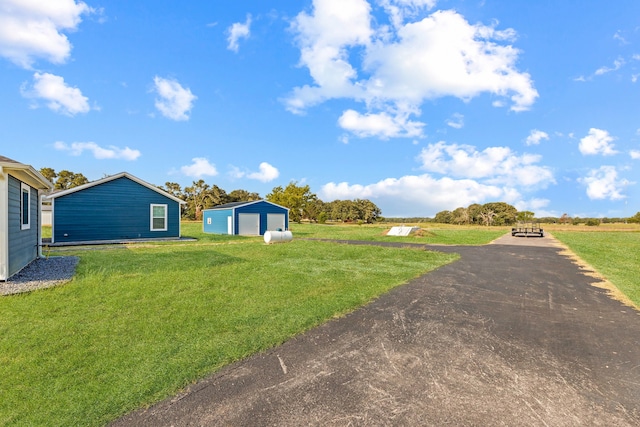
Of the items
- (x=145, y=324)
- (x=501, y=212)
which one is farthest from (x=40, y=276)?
(x=501, y=212)

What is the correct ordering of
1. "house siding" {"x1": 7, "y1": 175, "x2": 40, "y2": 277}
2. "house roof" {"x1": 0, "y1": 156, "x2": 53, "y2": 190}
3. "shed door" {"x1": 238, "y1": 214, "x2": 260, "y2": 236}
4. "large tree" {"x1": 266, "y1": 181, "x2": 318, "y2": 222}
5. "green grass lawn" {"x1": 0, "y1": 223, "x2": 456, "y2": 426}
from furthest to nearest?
"large tree" {"x1": 266, "y1": 181, "x2": 318, "y2": 222} < "shed door" {"x1": 238, "y1": 214, "x2": 260, "y2": 236} < "house siding" {"x1": 7, "y1": 175, "x2": 40, "y2": 277} < "house roof" {"x1": 0, "y1": 156, "x2": 53, "y2": 190} < "green grass lawn" {"x1": 0, "y1": 223, "x2": 456, "y2": 426}

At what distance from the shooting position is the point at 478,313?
5781mm

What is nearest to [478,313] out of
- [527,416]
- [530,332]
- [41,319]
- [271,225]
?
[530,332]

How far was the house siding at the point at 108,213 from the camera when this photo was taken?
17.2 m

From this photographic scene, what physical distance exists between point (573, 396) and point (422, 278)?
19.3ft

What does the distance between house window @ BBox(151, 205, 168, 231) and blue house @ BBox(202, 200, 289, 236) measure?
6549 millimetres

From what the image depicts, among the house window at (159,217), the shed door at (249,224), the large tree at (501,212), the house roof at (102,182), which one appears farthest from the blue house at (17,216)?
the large tree at (501,212)

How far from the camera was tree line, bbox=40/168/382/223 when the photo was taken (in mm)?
57066

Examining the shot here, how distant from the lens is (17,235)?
8.56m

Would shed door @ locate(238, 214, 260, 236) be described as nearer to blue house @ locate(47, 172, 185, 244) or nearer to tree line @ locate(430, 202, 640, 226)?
blue house @ locate(47, 172, 185, 244)

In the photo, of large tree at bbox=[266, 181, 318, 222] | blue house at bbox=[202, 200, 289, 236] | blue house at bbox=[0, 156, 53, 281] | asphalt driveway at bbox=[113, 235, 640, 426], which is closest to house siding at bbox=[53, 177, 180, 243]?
blue house at bbox=[202, 200, 289, 236]

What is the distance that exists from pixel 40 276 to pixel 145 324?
5438 mm

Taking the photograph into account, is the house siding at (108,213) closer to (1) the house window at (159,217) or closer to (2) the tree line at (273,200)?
(1) the house window at (159,217)

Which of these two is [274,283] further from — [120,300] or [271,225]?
[271,225]
